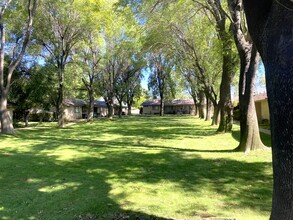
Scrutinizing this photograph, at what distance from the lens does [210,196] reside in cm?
505

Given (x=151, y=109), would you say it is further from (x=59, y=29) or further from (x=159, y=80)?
(x=59, y=29)

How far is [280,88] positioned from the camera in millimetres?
2783

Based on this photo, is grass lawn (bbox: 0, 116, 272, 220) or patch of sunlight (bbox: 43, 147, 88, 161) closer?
grass lawn (bbox: 0, 116, 272, 220)

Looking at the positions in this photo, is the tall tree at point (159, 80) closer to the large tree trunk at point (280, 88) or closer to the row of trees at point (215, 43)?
the row of trees at point (215, 43)

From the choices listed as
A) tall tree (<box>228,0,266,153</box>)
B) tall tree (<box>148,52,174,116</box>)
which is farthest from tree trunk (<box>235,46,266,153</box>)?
tall tree (<box>148,52,174,116</box>)

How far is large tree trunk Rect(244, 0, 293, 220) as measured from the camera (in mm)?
2699

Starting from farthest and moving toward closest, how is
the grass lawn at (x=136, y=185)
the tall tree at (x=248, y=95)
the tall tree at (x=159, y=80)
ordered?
1. the tall tree at (x=159, y=80)
2. the tall tree at (x=248, y=95)
3. the grass lawn at (x=136, y=185)

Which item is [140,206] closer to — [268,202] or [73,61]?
[268,202]

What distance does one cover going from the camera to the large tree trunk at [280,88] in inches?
106

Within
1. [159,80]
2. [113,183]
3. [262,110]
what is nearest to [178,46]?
[262,110]

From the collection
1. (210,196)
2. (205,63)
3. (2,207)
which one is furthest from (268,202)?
(205,63)

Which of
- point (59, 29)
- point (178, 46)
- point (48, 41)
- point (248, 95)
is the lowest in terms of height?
point (248, 95)

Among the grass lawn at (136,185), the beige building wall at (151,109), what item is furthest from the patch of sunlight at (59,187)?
the beige building wall at (151,109)

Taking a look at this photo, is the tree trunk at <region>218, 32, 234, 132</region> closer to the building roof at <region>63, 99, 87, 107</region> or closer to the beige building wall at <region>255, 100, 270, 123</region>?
the beige building wall at <region>255, 100, 270, 123</region>
